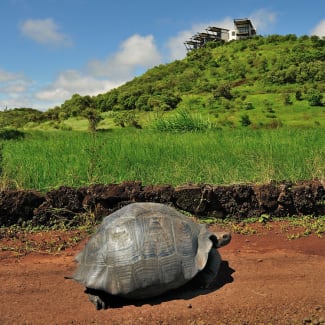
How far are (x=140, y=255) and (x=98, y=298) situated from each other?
0.63 metres

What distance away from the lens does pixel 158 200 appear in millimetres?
7180

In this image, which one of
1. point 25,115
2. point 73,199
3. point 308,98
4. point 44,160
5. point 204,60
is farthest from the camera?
point 204,60

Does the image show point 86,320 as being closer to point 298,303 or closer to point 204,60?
point 298,303

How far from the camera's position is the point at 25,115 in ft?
114

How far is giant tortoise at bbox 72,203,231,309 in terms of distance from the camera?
14.1ft

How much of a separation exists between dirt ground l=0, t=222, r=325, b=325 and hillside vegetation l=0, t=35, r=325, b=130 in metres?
15.9

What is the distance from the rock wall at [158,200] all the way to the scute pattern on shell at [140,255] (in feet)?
8.29

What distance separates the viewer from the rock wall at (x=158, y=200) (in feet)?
23.2

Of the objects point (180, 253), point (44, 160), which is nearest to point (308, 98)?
point (44, 160)

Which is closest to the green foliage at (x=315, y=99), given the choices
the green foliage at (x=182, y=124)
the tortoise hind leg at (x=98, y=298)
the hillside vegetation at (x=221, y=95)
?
Answer: the hillside vegetation at (x=221, y=95)

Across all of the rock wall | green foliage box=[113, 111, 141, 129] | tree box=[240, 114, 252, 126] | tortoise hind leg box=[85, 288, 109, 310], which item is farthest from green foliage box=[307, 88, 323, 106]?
tortoise hind leg box=[85, 288, 109, 310]

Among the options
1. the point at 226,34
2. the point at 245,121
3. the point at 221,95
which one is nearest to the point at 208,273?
the point at 245,121

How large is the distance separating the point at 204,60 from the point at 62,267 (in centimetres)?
4829

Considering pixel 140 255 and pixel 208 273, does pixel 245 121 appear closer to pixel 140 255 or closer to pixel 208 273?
pixel 208 273
